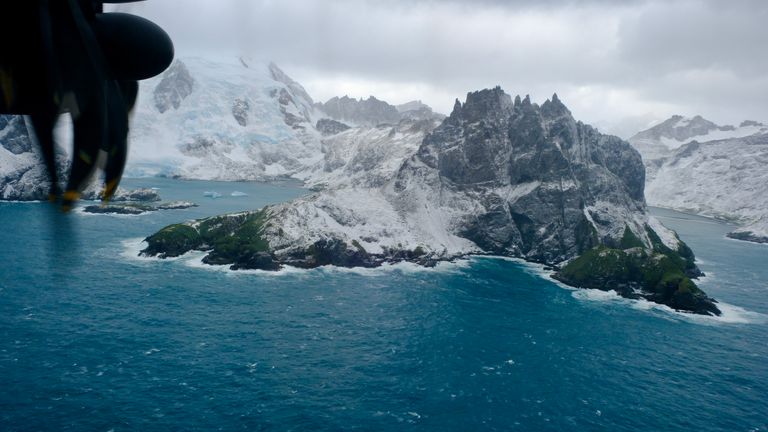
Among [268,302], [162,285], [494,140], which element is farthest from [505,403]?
[494,140]

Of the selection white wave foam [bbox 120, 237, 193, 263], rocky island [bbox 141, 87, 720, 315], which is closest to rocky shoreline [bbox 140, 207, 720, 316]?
rocky island [bbox 141, 87, 720, 315]

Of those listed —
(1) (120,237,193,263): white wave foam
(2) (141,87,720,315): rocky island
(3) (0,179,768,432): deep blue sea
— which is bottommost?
(3) (0,179,768,432): deep blue sea

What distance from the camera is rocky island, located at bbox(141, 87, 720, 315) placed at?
5354 inches

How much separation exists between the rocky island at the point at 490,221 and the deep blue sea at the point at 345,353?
1018 centimetres

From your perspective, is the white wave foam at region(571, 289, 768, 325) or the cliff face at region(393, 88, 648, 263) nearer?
the white wave foam at region(571, 289, 768, 325)

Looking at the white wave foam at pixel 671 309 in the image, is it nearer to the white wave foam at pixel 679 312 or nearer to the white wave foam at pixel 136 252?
the white wave foam at pixel 679 312

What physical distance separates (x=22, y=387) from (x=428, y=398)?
174ft

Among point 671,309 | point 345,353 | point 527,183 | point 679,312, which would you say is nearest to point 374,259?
point 345,353

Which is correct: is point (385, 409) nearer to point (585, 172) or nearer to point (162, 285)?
point (162, 285)

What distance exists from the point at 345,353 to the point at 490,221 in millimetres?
107662

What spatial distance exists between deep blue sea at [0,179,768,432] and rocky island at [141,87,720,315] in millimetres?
10180

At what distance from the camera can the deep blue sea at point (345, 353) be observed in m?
62.5

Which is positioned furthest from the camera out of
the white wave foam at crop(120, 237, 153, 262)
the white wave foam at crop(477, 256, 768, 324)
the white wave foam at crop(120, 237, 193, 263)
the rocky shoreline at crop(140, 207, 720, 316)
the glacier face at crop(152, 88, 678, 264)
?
the glacier face at crop(152, 88, 678, 264)

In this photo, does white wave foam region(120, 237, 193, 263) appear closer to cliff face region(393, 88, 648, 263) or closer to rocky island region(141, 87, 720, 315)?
rocky island region(141, 87, 720, 315)
